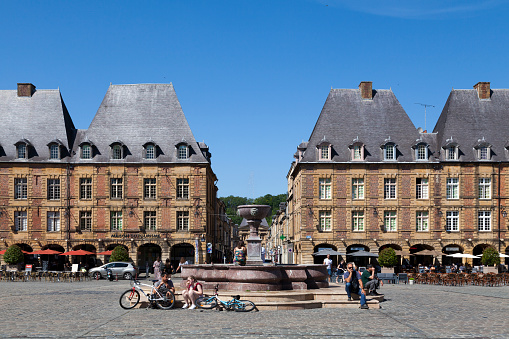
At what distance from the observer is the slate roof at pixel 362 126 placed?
190 ft

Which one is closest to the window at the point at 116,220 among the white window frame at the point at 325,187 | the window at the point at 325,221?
the window at the point at 325,221

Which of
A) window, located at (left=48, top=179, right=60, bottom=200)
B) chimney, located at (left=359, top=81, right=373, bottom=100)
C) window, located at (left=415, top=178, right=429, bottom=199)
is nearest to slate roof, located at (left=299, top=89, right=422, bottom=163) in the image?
chimney, located at (left=359, top=81, right=373, bottom=100)

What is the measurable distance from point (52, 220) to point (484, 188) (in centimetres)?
3827

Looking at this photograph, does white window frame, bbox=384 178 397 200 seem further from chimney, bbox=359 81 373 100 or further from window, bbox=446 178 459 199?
chimney, bbox=359 81 373 100

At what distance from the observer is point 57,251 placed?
186 ft

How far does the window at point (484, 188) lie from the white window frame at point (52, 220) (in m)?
37.4

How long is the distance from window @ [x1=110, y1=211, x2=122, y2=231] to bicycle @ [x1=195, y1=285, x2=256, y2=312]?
38.1 m

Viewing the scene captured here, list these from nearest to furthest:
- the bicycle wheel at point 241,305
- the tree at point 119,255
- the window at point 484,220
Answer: the bicycle wheel at point 241,305 < the tree at point 119,255 < the window at point 484,220

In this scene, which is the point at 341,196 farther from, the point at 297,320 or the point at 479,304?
the point at 297,320

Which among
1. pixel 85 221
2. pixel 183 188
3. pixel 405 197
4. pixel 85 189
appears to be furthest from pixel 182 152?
pixel 405 197

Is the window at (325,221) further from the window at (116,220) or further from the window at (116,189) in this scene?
the window at (116,189)

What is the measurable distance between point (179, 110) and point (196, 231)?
11777 mm

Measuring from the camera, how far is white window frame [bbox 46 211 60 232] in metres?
57.4

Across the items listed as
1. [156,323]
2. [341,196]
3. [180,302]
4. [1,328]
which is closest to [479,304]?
[180,302]
